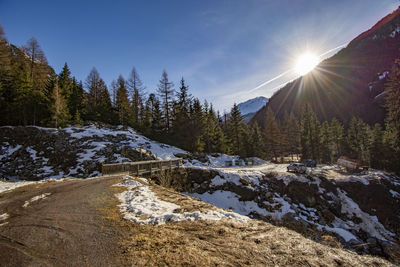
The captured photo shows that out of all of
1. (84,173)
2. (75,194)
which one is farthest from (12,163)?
(75,194)

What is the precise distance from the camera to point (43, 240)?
383 centimetres

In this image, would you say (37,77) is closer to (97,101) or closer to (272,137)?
(97,101)

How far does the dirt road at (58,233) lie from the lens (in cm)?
312

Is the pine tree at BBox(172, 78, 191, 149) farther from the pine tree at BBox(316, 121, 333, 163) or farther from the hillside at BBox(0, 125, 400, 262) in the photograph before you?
the pine tree at BBox(316, 121, 333, 163)

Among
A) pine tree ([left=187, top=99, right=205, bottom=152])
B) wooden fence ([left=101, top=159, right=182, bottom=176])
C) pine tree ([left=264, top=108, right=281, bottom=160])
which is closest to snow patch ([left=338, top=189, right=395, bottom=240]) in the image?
wooden fence ([left=101, top=159, right=182, bottom=176])

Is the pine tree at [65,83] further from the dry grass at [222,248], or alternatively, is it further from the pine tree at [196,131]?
the dry grass at [222,248]

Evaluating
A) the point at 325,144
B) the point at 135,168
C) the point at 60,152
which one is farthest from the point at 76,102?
the point at 325,144

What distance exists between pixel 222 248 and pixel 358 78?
126011 mm

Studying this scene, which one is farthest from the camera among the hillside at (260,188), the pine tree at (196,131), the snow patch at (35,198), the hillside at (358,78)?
the hillside at (358,78)

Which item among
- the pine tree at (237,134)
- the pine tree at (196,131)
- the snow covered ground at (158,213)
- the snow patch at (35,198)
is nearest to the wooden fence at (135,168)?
the snow patch at (35,198)

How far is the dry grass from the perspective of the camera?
9.91 ft

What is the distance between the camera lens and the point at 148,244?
11.5 ft

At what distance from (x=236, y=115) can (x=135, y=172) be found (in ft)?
106

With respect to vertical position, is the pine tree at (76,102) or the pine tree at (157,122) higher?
the pine tree at (76,102)
